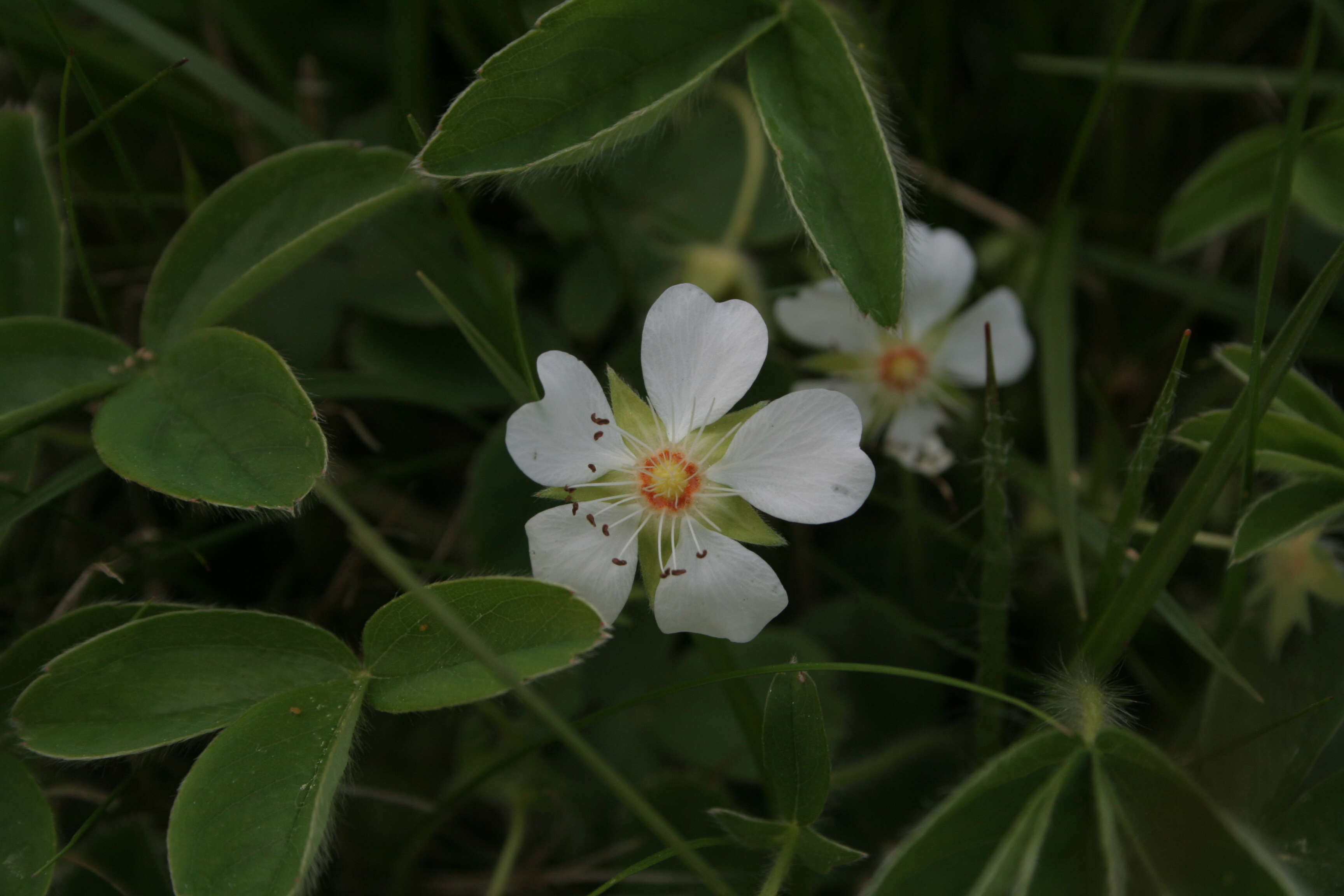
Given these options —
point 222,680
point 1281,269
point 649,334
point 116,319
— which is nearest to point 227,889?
point 222,680

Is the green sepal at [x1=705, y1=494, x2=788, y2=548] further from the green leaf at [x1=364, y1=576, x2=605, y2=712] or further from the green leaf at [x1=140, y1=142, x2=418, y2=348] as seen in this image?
the green leaf at [x1=140, y1=142, x2=418, y2=348]

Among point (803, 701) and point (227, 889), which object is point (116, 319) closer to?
point (227, 889)

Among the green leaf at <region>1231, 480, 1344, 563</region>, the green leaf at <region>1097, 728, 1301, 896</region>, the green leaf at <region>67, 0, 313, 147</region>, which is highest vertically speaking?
the green leaf at <region>67, 0, 313, 147</region>

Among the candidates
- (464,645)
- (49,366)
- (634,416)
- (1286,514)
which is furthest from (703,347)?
(49,366)

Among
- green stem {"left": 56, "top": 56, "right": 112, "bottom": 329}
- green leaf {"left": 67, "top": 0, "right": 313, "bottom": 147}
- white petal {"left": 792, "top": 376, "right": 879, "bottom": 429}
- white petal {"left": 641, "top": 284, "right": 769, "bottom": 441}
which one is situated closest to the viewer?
white petal {"left": 641, "top": 284, "right": 769, "bottom": 441}

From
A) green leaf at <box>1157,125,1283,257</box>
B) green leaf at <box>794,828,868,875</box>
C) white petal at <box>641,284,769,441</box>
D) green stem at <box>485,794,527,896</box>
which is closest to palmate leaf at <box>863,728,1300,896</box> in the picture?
green leaf at <box>794,828,868,875</box>
